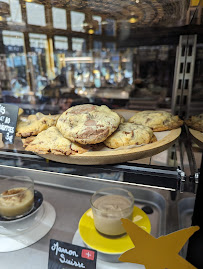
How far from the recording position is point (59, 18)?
0.70 metres

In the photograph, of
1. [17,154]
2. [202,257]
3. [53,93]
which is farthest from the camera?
[53,93]

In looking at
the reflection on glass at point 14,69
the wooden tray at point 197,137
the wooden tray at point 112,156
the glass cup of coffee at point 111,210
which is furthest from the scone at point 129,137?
the reflection on glass at point 14,69

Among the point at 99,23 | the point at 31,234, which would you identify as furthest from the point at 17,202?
the point at 99,23

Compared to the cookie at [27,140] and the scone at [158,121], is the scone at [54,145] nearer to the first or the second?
the cookie at [27,140]

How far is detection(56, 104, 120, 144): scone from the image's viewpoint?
0.50 metres

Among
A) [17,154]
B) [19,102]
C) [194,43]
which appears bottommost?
[17,154]

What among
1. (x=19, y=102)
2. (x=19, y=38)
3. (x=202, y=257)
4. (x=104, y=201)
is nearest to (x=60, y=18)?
(x=19, y=38)

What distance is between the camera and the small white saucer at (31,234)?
756 millimetres

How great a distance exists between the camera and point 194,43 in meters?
0.73

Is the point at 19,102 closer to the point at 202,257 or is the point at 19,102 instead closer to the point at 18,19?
the point at 18,19

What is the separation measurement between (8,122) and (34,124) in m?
0.08

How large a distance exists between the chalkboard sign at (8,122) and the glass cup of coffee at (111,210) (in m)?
0.36

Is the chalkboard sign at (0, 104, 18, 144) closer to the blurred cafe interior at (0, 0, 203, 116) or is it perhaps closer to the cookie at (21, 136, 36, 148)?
the cookie at (21, 136, 36, 148)

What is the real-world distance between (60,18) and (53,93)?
0.90 ft
